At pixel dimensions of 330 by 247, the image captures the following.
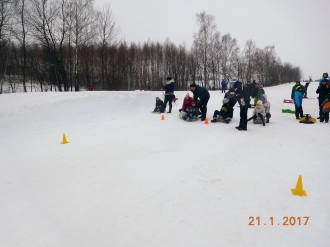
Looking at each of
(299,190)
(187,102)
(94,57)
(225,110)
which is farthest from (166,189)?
(94,57)

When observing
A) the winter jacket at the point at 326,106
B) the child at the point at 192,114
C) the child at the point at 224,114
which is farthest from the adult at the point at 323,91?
the child at the point at 192,114

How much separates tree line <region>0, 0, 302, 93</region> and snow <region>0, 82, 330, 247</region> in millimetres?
16930

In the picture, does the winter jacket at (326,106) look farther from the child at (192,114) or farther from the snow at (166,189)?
the child at (192,114)

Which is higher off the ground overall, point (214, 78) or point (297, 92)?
point (214, 78)

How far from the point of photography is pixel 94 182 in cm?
396

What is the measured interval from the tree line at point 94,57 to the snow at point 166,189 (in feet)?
55.5

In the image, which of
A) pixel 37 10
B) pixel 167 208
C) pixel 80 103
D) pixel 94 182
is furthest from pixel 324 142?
pixel 37 10

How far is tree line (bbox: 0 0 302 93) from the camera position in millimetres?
21484

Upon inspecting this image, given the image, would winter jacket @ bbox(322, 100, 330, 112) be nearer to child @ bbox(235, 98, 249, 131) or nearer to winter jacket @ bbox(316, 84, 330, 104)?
winter jacket @ bbox(316, 84, 330, 104)

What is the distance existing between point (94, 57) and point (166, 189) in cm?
3646

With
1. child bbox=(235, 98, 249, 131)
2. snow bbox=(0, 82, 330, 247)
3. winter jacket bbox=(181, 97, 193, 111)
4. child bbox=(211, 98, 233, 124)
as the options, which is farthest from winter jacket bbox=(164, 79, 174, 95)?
child bbox=(235, 98, 249, 131)

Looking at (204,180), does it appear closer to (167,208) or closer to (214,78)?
(167,208)

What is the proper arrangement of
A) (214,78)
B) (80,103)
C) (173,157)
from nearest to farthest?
(173,157)
(80,103)
(214,78)

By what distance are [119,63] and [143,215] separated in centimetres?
3617
